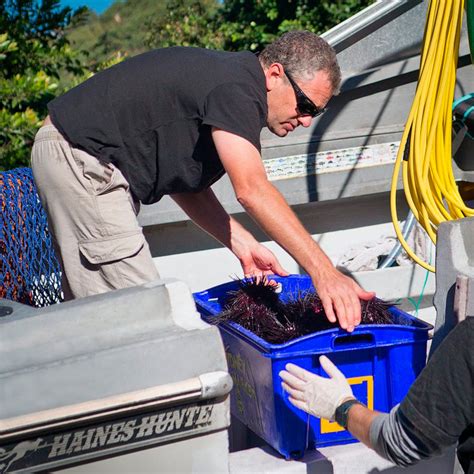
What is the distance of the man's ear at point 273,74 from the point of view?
3010 mm

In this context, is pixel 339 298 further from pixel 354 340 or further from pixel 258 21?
pixel 258 21

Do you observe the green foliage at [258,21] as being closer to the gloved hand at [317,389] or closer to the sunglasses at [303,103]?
the sunglasses at [303,103]

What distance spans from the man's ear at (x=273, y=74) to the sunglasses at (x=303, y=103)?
0.03m

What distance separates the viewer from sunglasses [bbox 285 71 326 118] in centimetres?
301

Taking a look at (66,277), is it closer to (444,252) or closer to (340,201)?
(444,252)

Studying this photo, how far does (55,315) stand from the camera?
91.0 inches

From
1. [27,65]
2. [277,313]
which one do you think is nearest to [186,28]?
[27,65]

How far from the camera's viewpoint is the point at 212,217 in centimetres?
358

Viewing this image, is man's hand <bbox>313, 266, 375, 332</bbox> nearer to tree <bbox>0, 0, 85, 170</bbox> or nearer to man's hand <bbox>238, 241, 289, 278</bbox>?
man's hand <bbox>238, 241, 289, 278</bbox>

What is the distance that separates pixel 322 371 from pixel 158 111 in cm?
110

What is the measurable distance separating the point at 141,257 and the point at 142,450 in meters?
1.01

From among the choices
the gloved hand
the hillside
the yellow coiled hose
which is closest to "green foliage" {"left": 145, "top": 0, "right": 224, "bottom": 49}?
the hillside

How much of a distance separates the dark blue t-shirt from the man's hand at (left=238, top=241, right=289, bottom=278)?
20.8 inches

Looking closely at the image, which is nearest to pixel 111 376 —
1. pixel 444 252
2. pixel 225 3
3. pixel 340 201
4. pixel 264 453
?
pixel 264 453
